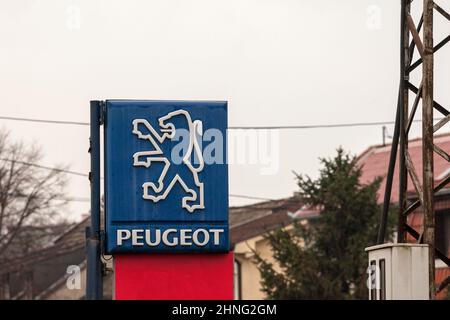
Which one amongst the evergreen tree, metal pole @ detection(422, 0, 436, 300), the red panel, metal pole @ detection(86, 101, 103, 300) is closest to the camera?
metal pole @ detection(86, 101, 103, 300)

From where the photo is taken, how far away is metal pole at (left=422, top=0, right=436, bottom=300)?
17.4m

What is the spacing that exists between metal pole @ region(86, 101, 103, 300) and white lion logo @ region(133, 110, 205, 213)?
1.22 feet

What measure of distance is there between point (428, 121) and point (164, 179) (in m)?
5.77

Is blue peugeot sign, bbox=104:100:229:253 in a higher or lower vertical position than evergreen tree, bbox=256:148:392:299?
higher

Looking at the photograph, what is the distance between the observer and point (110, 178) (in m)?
12.6

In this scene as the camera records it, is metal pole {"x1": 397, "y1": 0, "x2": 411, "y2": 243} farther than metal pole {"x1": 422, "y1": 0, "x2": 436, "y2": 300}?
Yes

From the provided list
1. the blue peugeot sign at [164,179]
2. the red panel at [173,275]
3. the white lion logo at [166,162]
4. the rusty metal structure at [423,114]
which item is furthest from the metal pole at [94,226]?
the rusty metal structure at [423,114]

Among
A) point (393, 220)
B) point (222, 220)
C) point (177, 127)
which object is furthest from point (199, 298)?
point (393, 220)

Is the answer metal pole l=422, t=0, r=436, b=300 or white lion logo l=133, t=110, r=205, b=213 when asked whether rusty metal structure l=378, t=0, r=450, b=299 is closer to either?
metal pole l=422, t=0, r=436, b=300

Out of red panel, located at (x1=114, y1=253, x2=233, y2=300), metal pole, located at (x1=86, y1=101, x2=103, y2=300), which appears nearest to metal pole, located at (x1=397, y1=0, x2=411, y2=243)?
red panel, located at (x1=114, y1=253, x2=233, y2=300)

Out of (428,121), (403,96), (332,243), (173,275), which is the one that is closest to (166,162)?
(173,275)
